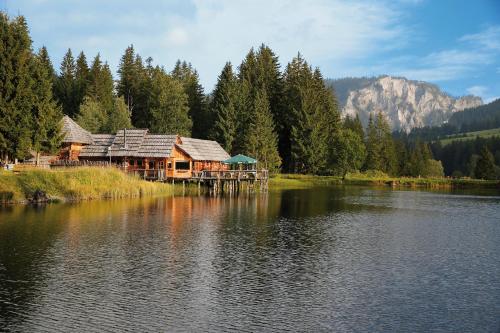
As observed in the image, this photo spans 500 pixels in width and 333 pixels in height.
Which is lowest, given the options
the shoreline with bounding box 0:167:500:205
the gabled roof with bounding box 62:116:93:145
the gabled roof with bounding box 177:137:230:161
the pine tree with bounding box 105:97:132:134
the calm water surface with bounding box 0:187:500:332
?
the calm water surface with bounding box 0:187:500:332

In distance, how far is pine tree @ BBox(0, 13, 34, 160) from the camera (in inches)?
1863

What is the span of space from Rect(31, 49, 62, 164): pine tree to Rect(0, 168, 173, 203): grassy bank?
630cm

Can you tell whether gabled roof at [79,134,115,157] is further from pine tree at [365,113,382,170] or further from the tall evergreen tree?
pine tree at [365,113,382,170]

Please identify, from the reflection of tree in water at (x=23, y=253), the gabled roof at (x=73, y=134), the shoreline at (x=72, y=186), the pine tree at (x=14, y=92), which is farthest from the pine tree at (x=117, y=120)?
the reflection of tree in water at (x=23, y=253)

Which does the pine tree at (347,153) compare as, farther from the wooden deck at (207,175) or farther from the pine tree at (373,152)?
the wooden deck at (207,175)

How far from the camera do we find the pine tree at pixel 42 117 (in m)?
50.6

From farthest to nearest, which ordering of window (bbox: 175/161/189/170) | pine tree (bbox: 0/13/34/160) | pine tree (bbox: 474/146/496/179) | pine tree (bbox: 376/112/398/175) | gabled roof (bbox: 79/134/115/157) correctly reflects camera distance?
1. pine tree (bbox: 376/112/398/175)
2. pine tree (bbox: 474/146/496/179)
3. window (bbox: 175/161/189/170)
4. gabled roof (bbox: 79/134/115/157)
5. pine tree (bbox: 0/13/34/160)

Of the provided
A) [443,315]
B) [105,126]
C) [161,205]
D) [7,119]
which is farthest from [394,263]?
[105,126]

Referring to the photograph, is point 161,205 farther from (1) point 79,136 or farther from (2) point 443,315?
(2) point 443,315

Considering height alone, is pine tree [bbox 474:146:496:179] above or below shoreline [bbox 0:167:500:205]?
above

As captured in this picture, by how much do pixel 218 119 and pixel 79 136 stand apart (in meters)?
28.6

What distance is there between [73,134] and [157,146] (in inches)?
443

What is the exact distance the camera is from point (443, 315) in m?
15.1

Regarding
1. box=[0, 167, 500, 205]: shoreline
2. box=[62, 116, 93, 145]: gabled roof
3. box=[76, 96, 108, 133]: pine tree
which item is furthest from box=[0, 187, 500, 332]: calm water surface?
box=[76, 96, 108, 133]: pine tree
